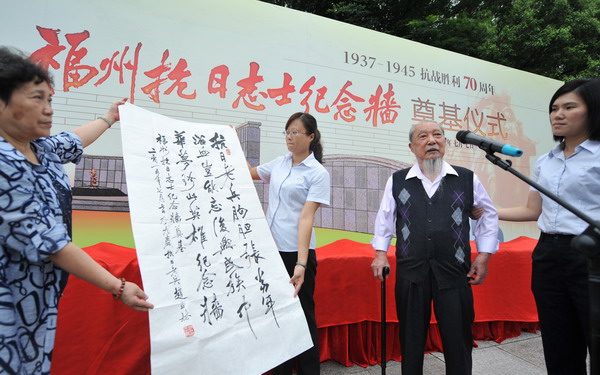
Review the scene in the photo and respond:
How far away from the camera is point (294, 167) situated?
4.94 ft

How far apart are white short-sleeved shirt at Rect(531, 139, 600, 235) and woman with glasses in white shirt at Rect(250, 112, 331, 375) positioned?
0.87 m

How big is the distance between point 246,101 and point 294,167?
1.07 m

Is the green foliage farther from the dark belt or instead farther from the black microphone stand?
the black microphone stand

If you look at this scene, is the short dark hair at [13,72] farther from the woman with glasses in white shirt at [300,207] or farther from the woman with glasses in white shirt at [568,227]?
the woman with glasses in white shirt at [568,227]

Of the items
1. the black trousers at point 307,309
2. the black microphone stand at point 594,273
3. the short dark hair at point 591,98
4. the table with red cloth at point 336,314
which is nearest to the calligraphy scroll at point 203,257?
the black trousers at point 307,309

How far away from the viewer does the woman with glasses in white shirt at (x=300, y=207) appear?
1439mm

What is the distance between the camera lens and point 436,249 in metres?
1.37

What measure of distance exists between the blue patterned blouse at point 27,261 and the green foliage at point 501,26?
20.7 feet

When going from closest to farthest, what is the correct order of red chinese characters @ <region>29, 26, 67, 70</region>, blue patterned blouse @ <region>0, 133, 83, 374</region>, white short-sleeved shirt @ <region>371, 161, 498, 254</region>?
blue patterned blouse @ <region>0, 133, 83, 374</region>
white short-sleeved shirt @ <region>371, 161, 498, 254</region>
red chinese characters @ <region>29, 26, 67, 70</region>

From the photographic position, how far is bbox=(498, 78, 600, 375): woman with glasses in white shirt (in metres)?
1.20

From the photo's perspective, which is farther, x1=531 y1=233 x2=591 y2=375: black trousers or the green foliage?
the green foliage

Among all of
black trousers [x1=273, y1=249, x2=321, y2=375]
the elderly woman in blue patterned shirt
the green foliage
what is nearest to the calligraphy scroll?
the elderly woman in blue patterned shirt

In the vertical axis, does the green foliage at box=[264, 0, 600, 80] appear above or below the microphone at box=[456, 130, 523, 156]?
above

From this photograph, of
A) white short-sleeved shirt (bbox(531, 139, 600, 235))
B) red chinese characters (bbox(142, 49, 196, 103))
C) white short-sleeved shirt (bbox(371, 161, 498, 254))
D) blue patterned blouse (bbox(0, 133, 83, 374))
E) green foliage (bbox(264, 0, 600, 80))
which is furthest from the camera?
green foliage (bbox(264, 0, 600, 80))
